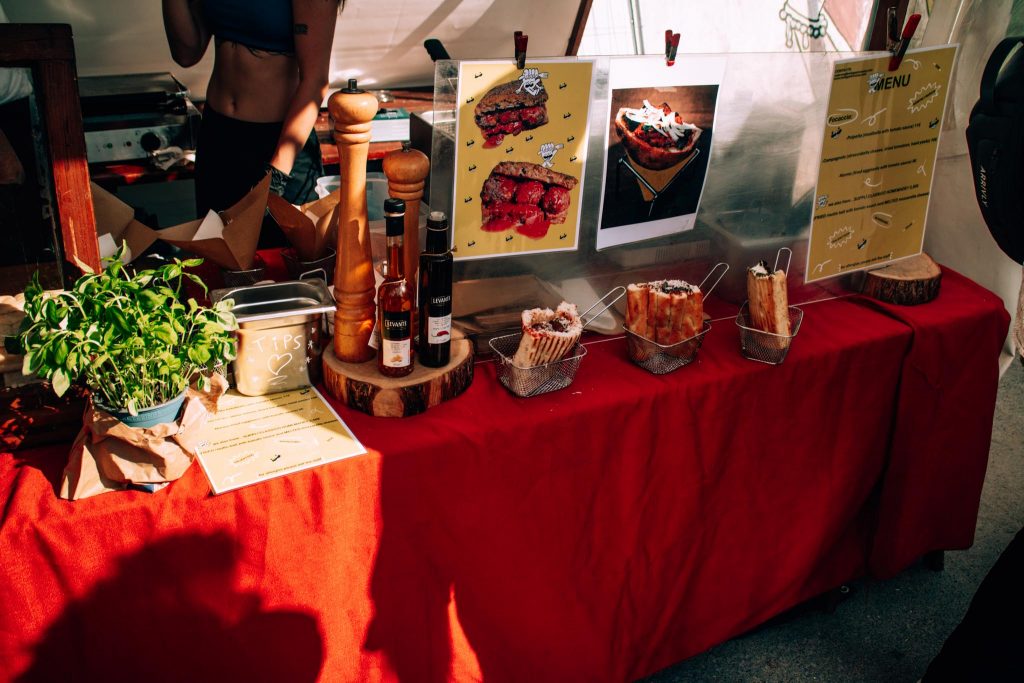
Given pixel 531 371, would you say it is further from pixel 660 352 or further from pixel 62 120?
pixel 62 120

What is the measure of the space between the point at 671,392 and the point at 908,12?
129 cm

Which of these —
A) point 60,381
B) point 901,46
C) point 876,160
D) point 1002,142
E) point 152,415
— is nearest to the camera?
point 60,381

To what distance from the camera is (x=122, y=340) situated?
995 mm

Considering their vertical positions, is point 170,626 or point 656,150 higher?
point 656,150

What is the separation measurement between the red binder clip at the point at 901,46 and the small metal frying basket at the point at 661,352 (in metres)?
0.72

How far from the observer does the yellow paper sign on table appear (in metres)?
1.17

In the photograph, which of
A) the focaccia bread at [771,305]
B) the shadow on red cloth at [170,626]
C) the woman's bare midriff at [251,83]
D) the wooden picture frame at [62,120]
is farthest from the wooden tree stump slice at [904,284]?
the woman's bare midriff at [251,83]

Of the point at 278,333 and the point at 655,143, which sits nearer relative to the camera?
the point at 278,333

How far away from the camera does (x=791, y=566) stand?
6.06 feet

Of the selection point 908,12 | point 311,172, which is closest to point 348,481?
point 311,172

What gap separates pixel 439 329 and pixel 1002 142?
112 centimetres

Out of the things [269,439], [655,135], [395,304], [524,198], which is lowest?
[269,439]

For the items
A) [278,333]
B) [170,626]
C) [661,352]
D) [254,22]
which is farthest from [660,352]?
[254,22]

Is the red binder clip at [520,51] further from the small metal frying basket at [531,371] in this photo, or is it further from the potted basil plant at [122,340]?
the potted basil plant at [122,340]
